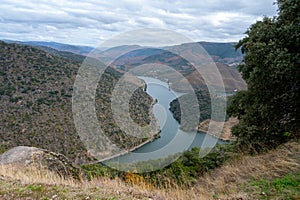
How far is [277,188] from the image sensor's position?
3.84 metres

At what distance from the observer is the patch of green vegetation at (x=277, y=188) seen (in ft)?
11.7

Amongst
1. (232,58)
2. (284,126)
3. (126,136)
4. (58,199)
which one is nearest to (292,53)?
(284,126)

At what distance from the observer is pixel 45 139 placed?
30.5 m

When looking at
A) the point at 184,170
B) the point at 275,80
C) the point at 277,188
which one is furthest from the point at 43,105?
the point at 277,188

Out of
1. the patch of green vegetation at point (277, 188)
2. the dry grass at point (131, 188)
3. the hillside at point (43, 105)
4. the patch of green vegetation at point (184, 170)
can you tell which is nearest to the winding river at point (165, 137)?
the hillside at point (43, 105)

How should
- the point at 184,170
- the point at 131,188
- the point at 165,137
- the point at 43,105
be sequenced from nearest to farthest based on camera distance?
the point at 131,188
the point at 184,170
the point at 43,105
the point at 165,137

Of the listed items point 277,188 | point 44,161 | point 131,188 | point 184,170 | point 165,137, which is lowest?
point 165,137

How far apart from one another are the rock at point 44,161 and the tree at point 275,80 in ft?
19.0

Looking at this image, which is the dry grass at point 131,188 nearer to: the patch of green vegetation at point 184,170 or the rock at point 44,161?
the patch of green vegetation at point 184,170

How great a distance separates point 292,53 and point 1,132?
102 ft

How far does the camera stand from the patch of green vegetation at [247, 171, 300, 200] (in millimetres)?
3576

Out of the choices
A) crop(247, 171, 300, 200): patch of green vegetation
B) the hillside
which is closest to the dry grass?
crop(247, 171, 300, 200): patch of green vegetation

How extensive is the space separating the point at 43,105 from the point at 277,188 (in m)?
36.1

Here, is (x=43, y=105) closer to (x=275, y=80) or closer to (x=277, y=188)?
(x=275, y=80)
